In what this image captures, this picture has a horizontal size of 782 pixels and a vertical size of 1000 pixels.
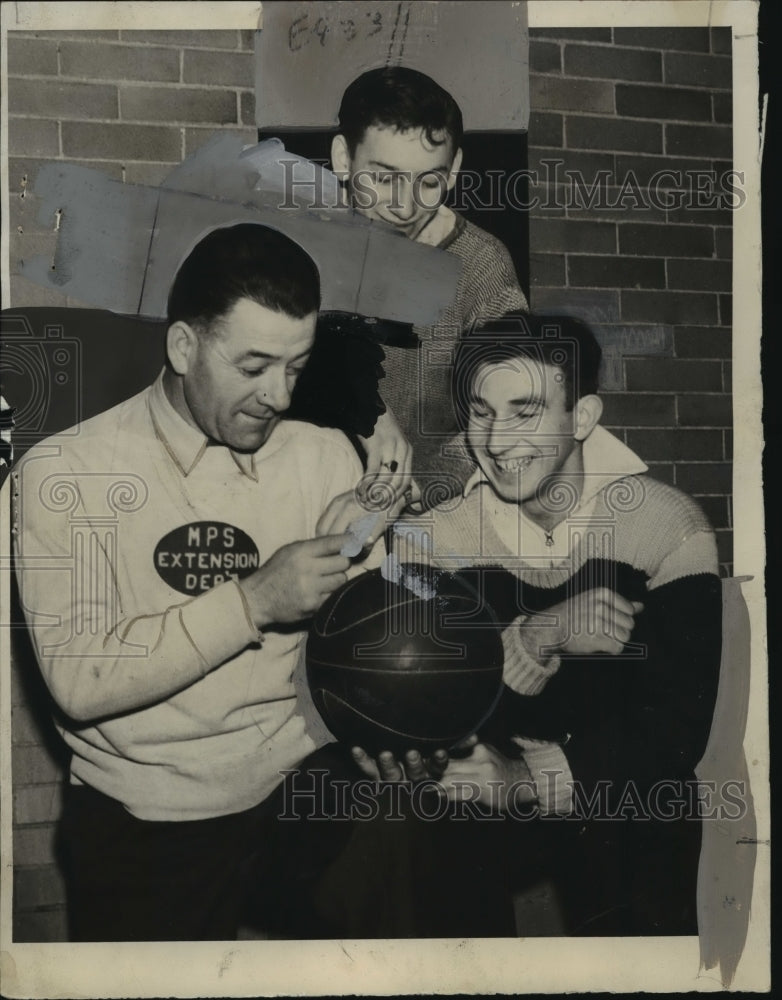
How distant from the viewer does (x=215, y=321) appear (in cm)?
302

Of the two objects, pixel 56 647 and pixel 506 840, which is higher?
pixel 56 647

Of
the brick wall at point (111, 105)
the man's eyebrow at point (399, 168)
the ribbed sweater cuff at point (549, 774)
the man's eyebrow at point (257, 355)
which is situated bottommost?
the ribbed sweater cuff at point (549, 774)

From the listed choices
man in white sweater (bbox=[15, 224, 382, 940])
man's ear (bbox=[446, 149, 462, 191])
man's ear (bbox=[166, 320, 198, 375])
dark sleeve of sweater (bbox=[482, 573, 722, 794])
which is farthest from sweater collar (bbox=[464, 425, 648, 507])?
man's ear (bbox=[166, 320, 198, 375])

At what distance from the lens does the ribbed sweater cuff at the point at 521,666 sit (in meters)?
3.08

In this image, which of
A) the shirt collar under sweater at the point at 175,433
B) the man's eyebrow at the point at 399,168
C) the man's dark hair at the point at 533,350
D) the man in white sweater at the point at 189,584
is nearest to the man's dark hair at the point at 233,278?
the man in white sweater at the point at 189,584

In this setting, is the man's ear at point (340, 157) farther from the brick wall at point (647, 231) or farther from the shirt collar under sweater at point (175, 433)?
the shirt collar under sweater at point (175, 433)

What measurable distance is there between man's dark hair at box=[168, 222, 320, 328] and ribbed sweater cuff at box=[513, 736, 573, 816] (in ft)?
5.01

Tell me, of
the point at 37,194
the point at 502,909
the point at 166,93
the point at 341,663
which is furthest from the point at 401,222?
the point at 502,909

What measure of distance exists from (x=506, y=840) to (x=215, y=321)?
185cm

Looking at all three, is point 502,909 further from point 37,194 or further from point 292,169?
point 37,194

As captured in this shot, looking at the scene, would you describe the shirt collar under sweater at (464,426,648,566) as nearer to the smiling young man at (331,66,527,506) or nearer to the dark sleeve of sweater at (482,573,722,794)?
the smiling young man at (331,66,527,506)

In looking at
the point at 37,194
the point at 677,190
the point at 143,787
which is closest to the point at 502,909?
the point at 143,787

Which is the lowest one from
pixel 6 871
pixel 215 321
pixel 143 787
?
pixel 6 871

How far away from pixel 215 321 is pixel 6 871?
1823 millimetres
